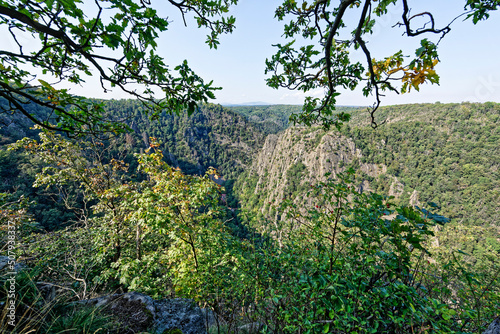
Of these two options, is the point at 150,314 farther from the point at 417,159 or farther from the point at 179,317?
the point at 417,159

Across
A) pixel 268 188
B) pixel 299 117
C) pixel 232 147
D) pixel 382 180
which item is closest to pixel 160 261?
pixel 299 117

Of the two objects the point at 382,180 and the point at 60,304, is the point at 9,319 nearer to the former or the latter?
the point at 60,304

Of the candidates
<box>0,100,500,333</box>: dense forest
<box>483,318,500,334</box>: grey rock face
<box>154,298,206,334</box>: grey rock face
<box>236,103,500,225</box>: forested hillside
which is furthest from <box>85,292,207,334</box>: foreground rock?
<box>236,103,500,225</box>: forested hillside

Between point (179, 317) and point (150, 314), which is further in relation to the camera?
point (179, 317)

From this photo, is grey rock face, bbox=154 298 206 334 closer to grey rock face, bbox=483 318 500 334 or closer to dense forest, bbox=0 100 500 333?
dense forest, bbox=0 100 500 333

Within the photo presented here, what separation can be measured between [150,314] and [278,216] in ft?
39.8

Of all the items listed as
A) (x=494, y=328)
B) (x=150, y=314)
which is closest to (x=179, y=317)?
(x=150, y=314)

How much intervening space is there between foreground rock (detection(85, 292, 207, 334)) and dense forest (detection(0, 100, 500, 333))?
1.33 feet

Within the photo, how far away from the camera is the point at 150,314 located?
295 cm

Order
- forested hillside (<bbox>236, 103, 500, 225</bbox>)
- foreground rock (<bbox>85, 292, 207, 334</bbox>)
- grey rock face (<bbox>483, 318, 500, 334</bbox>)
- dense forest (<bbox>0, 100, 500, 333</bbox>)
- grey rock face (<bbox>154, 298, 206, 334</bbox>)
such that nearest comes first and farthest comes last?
1. grey rock face (<bbox>483, 318, 500, 334</bbox>)
2. dense forest (<bbox>0, 100, 500, 333</bbox>)
3. foreground rock (<bbox>85, 292, 207, 334</bbox>)
4. grey rock face (<bbox>154, 298, 206, 334</bbox>)
5. forested hillside (<bbox>236, 103, 500, 225</bbox>)

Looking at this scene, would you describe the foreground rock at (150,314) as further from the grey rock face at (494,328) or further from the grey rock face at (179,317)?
the grey rock face at (494,328)

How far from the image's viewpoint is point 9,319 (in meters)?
1.90

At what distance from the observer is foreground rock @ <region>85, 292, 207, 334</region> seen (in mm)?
2744

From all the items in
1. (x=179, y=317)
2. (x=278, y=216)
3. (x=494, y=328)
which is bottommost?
(x=278, y=216)
